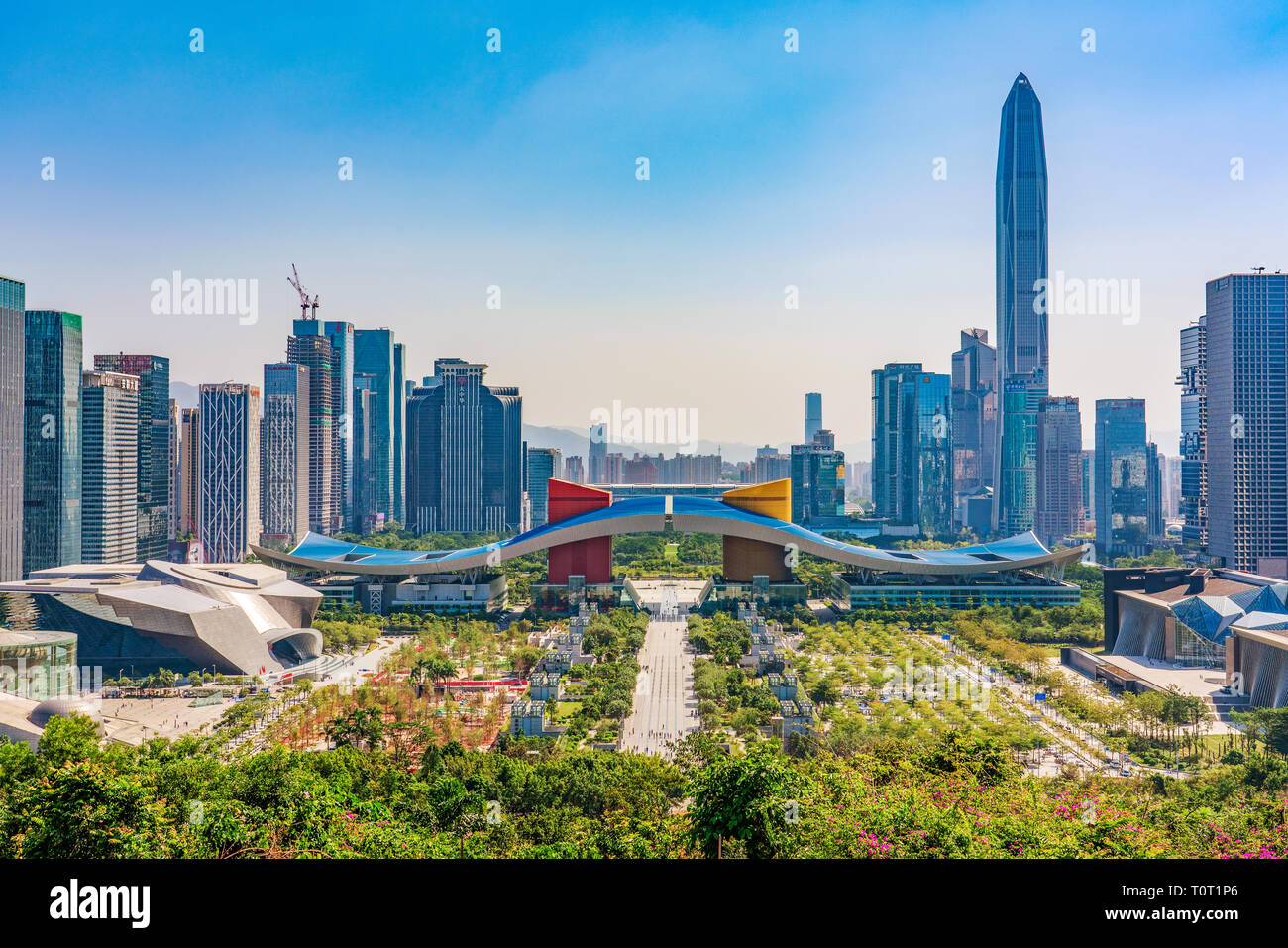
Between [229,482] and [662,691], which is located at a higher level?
[229,482]

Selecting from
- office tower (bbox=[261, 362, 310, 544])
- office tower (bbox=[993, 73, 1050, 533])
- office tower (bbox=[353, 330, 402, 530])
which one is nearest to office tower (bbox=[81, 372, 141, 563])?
office tower (bbox=[261, 362, 310, 544])

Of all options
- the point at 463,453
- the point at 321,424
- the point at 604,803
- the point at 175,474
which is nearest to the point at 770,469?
the point at 463,453

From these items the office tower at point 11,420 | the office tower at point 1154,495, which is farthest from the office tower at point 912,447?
the office tower at point 11,420

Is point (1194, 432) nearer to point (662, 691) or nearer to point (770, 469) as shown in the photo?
point (662, 691)

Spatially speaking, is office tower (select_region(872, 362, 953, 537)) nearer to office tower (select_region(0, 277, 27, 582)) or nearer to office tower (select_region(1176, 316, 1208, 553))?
office tower (select_region(1176, 316, 1208, 553))

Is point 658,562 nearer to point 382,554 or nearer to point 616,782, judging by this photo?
point 382,554

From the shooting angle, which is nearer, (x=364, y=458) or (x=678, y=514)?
(x=678, y=514)

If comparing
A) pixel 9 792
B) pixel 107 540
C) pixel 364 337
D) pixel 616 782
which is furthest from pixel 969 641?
pixel 364 337
